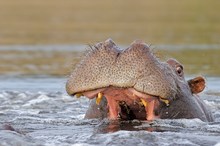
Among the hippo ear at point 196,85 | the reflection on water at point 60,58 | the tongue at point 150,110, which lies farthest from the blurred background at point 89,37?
the tongue at point 150,110

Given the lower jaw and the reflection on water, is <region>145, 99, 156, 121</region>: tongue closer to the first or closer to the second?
the lower jaw

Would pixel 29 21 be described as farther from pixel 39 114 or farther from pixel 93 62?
pixel 93 62

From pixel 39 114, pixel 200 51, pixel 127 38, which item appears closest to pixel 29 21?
pixel 127 38

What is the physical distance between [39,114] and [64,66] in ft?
19.4

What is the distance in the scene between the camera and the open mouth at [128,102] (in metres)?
5.53

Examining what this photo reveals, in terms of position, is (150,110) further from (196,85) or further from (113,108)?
(196,85)

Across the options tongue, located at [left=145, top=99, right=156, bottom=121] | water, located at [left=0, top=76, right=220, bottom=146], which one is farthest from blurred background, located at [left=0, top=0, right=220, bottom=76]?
tongue, located at [left=145, top=99, right=156, bottom=121]

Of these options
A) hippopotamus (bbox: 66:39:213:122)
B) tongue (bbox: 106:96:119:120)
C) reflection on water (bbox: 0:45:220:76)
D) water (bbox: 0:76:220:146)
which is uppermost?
reflection on water (bbox: 0:45:220:76)

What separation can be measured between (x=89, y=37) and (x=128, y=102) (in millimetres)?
12414

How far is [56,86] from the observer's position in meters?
11.1

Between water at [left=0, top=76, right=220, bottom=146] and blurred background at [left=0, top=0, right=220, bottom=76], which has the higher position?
blurred background at [left=0, top=0, right=220, bottom=76]

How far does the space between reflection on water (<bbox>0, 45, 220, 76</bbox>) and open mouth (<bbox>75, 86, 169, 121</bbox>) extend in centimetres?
605

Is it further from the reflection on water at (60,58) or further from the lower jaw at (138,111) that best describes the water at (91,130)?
the reflection on water at (60,58)

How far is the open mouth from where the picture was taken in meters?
5.53
